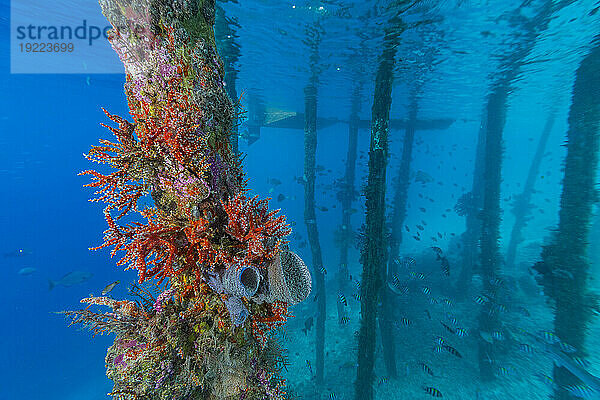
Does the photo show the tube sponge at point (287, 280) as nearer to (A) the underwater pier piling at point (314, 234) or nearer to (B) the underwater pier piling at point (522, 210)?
(A) the underwater pier piling at point (314, 234)

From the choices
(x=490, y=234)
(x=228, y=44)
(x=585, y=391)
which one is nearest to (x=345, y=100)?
(x=228, y=44)

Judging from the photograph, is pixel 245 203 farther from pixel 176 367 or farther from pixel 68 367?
pixel 68 367

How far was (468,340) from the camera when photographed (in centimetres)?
1164

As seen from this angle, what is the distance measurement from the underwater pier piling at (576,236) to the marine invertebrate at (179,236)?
392 inches

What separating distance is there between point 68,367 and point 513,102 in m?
46.3

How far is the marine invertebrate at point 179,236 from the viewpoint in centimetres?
231

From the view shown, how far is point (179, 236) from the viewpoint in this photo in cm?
239

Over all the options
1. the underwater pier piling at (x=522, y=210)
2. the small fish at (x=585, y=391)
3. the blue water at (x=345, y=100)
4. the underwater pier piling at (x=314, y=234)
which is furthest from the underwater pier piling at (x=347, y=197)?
the underwater pier piling at (x=522, y=210)

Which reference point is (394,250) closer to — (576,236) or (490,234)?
(490,234)

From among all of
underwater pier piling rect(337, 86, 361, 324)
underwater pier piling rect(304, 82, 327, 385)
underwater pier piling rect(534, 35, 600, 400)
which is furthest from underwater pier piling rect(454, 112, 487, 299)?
underwater pier piling rect(304, 82, 327, 385)

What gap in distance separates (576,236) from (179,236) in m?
11.3

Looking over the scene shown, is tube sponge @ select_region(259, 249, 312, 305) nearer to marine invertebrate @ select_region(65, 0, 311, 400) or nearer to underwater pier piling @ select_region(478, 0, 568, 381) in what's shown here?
marine invertebrate @ select_region(65, 0, 311, 400)


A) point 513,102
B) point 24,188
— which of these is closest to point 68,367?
point 513,102

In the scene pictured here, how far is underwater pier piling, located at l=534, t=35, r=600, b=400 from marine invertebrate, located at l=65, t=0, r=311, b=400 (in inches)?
392
